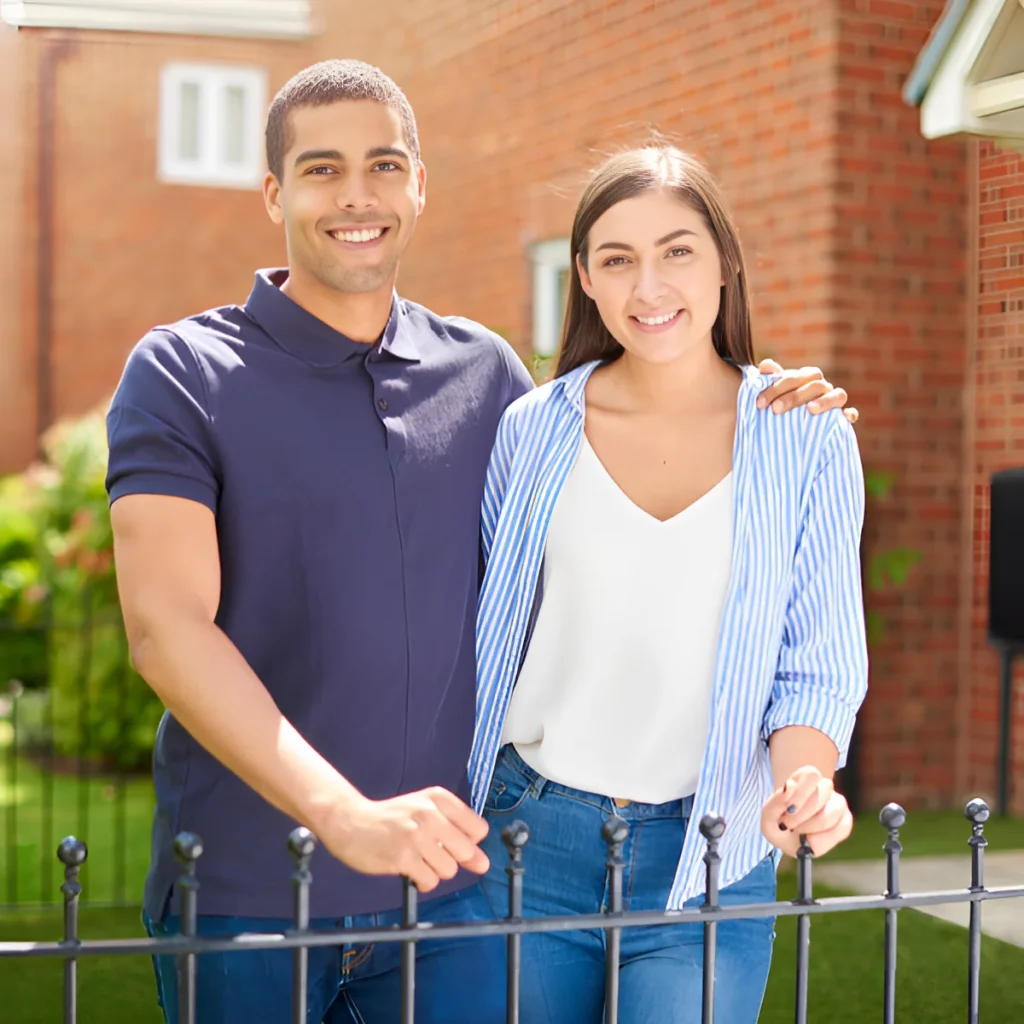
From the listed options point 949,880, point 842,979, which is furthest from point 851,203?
point 842,979

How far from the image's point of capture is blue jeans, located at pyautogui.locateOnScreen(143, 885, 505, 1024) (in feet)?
6.81

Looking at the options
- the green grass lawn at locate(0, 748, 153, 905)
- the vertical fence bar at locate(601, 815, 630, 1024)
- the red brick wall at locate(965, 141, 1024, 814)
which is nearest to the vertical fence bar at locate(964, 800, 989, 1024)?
the vertical fence bar at locate(601, 815, 630, 1024)

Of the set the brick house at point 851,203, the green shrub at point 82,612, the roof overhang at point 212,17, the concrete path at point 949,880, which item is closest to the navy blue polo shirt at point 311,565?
the brick house at point 851,203

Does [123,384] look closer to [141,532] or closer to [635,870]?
[141,532]

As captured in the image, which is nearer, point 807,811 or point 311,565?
point 807,811

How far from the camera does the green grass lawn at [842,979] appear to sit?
13.4ft

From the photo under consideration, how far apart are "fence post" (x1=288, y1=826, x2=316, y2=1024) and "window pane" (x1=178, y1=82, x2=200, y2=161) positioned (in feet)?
35.8

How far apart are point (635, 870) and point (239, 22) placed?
34.4 ft

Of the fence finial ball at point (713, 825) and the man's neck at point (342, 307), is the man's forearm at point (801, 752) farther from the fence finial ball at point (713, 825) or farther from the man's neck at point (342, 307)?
the man's neck at point (342, 307)

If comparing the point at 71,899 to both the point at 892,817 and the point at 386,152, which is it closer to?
the point at 892,817

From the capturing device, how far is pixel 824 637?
2.09m

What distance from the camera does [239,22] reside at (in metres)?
11.4

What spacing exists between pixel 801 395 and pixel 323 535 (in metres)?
0.75

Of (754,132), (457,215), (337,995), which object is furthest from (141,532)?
(457,215)
